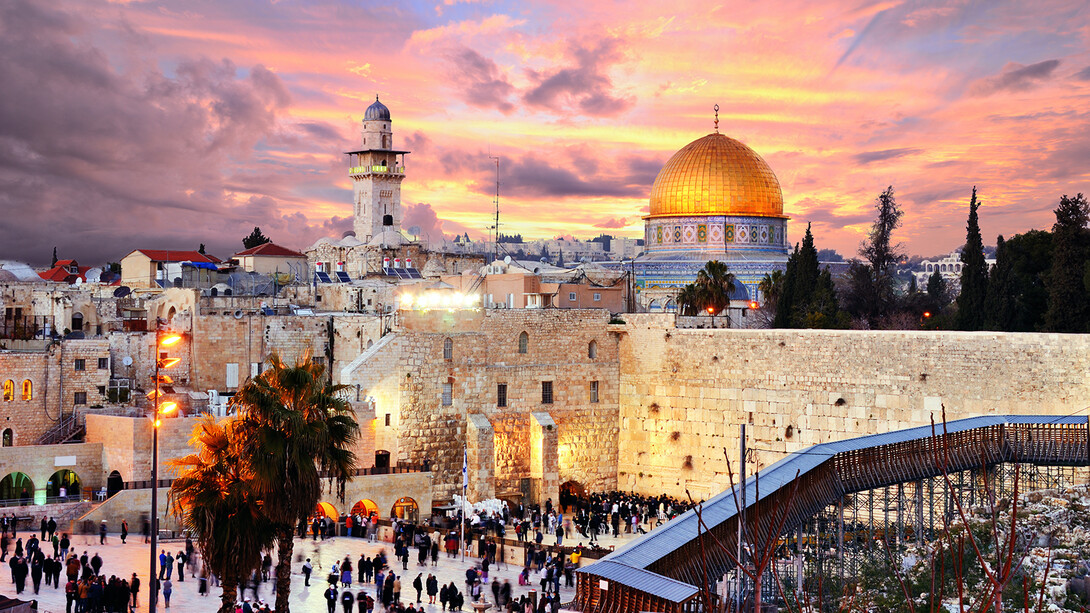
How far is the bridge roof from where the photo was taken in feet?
43.2

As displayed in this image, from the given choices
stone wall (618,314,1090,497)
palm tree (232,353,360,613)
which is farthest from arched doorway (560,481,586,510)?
palm tree (232,353,360,613)

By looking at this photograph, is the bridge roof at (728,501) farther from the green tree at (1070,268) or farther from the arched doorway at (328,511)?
the arched doorway at (328,511)

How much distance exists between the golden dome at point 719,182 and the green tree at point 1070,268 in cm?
2126

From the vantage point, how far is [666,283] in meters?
45.8

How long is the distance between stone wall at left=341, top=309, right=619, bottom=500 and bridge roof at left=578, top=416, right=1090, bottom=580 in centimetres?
1176

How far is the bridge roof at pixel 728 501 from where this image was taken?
13172 millimetres

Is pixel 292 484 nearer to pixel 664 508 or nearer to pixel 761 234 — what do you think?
pixel 664 508

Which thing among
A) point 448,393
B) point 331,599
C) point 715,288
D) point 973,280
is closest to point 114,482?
point 448,393

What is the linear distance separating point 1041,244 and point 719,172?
18.1m

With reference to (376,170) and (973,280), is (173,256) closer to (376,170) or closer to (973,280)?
(376,170)

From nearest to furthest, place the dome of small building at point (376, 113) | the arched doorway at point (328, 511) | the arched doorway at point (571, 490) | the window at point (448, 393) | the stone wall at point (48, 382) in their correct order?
the arched doorway at point (328, 511) < the stone wall at point (48, 382) < the window at point (448, 393) < the arched doorway at point (571, 490) < the dome of small building at point (376, 113)

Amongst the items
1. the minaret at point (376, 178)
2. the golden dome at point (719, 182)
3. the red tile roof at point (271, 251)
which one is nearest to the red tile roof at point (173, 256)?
the red tile roof at point (271, 251)

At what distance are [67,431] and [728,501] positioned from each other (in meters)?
19.1

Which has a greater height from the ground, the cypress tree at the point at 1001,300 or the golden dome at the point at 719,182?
the golden dome at the point at 719,182
